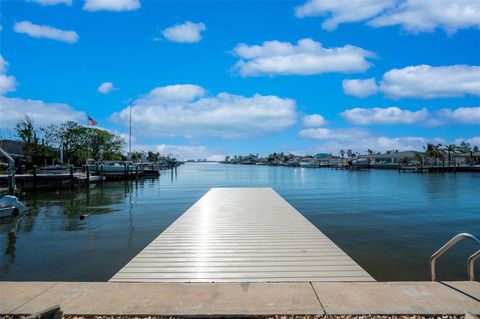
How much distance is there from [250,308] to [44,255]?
9.08 meters

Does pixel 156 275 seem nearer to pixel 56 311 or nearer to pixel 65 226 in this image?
pixel 56 311

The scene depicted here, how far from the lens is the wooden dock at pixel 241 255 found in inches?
275

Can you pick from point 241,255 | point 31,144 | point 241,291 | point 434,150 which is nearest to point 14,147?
point 31,144

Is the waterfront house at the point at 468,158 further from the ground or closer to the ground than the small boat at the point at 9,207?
further from the ground

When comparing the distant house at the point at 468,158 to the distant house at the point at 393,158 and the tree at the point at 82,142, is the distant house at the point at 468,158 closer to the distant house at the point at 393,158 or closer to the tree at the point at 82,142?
the distant house at the point at 393,158

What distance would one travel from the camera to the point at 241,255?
335 inches

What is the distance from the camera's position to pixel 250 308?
16.1 feet

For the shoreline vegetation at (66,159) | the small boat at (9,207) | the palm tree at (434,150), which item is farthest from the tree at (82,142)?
the palm tree at (434,150)

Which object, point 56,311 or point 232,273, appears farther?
point 232,273

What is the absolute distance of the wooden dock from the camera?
275 inches

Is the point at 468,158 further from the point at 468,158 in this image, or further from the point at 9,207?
the point at 9,207

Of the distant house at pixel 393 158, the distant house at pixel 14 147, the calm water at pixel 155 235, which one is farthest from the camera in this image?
the distant house at pixel 393 158

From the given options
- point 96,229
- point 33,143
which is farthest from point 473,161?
point 96,229

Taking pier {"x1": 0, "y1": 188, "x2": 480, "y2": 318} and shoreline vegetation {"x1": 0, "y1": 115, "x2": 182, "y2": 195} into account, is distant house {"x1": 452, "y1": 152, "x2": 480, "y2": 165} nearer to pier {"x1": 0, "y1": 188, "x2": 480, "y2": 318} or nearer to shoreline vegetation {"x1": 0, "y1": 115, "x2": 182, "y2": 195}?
shoreline vegetation {"x1": 0, "y1": 115, "x2": 182, "y2": 195}
